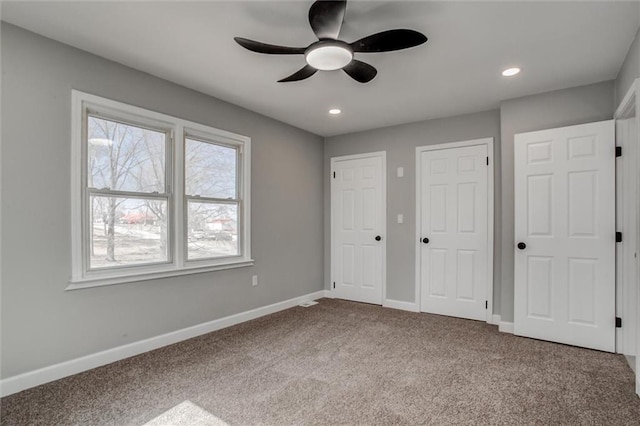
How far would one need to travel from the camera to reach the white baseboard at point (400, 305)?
4434mm

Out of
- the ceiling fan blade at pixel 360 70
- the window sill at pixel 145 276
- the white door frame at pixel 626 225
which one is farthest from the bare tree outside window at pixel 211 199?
the white door frame at pixel 626 225

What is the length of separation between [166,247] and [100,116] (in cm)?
126

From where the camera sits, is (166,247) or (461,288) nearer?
(166,247)

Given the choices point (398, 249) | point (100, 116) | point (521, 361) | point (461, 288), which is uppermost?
point (100, 116)

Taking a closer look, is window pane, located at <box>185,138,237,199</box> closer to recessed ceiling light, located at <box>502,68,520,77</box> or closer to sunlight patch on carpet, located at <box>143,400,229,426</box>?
sunlight patch on carpet, located at <box>143,400,229,426</box>

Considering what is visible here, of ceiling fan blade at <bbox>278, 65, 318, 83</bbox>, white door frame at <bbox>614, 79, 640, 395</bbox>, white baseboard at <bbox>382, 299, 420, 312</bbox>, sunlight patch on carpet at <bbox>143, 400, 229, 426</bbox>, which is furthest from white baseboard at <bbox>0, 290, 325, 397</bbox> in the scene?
white door frame at <bbox>614, 79, 640, 395</bbox>

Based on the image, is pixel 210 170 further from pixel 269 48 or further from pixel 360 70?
pixel 360 70

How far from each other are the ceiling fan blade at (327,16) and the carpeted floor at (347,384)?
2304 mm

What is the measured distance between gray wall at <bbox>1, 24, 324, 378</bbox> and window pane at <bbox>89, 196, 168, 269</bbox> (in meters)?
0.21

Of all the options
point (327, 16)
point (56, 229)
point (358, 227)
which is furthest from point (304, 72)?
point (358, 227)

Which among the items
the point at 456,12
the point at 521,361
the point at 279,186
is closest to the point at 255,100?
the point at 279,186

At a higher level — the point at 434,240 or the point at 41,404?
the point at 434,240

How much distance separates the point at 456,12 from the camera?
2.13 m

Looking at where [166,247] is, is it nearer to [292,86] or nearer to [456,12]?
[292,86]
